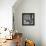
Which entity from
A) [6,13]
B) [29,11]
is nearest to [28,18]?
[29,11]

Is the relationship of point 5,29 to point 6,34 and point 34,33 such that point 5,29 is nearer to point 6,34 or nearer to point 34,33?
point 6,34

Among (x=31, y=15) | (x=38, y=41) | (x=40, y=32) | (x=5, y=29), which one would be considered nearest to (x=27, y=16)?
(x=31, y=15)

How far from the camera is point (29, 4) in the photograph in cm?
550

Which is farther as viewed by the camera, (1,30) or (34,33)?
(34,33)

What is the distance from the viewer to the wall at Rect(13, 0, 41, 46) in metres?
5.47

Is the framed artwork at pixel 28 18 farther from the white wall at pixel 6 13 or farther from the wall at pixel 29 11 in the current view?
the white wall at pixel 6 13

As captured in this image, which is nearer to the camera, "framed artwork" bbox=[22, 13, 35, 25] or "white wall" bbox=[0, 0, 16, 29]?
"white wall" bbox=[0, 0, 16, 29]

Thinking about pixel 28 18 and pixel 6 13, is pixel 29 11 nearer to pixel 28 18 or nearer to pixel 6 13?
pixel 28 18

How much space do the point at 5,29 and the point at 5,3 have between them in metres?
0.99

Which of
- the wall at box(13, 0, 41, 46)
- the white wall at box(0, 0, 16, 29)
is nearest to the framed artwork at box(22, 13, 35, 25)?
the wall at box(13, 0, 41, 46)

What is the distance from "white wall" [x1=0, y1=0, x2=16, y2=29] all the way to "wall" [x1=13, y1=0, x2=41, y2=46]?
1.10 metres

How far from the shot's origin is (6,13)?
14.3ft

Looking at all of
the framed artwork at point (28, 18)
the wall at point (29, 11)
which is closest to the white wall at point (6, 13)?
the wall at point (29, 11)

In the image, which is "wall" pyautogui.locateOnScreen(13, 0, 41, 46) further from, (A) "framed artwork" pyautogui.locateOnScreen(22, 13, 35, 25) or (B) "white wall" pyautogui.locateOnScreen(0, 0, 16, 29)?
(B) "white wall" pyautogui.locateOnScreen(0, 0, 16, 29)
